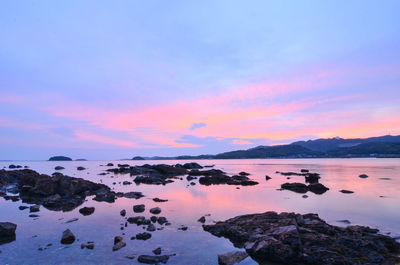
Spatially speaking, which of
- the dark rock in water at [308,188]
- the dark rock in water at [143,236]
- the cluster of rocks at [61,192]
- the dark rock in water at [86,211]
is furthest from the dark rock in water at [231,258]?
the dark rock in water at [308,188]

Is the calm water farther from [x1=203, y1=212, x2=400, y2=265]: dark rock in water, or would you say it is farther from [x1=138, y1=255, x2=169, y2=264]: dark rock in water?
[x1=203, y1=212, x2=400, y2=265]: dark rock in water

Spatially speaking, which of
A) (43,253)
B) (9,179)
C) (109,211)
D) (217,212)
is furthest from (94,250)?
(9,179)

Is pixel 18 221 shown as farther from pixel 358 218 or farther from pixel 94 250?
pixel 358 218

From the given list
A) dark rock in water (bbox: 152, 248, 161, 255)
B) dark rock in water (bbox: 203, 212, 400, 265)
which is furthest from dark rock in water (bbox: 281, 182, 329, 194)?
dark rock in water (bbox: 152, 248, 161, 255)

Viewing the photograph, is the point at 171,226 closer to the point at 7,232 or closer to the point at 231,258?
the point at 231,258

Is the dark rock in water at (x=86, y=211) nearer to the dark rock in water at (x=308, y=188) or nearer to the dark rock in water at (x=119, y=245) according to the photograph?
the dark rock in water at (x=119, y=245)

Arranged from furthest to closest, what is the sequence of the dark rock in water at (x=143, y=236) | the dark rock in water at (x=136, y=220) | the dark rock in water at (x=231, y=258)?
the dark rock in water at (x=136, y=220), the dark rock in water at (x=143, y=236), the dark rock in water at (x=231, y=258)

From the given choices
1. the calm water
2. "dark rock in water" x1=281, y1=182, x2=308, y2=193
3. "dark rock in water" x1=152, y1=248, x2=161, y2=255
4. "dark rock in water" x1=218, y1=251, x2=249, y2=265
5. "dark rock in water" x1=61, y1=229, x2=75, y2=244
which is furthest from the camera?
"dark rock in water" x1=281, y1=182, x2=308, y2=193

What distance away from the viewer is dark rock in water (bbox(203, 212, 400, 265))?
1432cm

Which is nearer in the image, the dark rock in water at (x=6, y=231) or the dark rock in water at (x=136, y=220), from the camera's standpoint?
the dark rock in water at (x=6, y=231)

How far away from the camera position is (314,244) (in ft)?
51.6

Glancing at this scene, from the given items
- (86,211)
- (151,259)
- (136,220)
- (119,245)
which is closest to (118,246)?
(119,245)

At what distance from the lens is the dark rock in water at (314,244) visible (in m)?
14.3

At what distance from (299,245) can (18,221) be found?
2735cm
